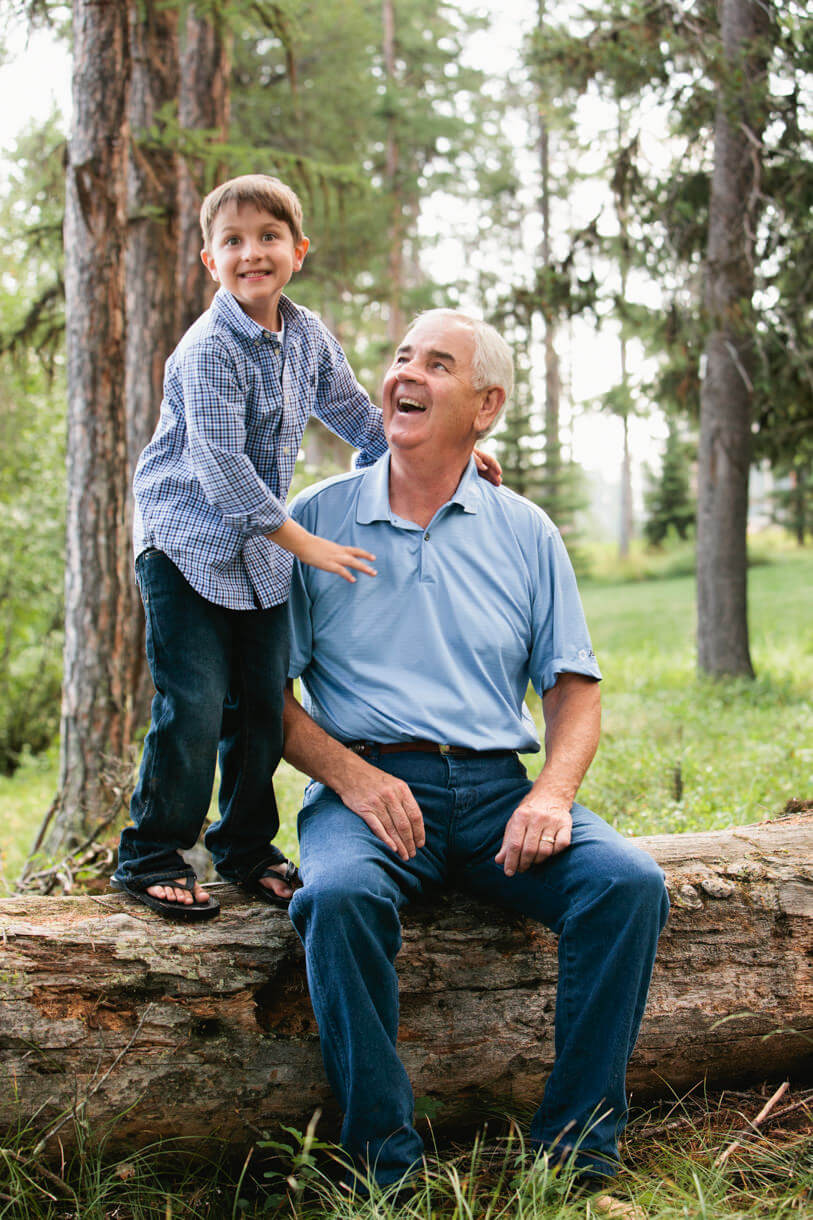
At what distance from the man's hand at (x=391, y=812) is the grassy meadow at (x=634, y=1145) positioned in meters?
0.69

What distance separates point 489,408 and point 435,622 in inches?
28.6

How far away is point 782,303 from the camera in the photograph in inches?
411

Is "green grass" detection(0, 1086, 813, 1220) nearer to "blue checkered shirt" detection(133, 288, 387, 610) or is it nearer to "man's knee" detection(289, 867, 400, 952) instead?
"man's knee" detection(289, 867, 400, 952)

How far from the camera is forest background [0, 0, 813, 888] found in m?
5.75

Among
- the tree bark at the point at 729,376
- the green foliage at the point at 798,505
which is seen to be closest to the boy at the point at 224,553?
the tree bark at the point at 729,376

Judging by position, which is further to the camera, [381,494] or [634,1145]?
[381,494]

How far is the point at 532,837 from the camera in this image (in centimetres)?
256

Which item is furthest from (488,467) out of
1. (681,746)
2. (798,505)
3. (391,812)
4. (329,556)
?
(798,505)

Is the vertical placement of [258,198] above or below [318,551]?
above

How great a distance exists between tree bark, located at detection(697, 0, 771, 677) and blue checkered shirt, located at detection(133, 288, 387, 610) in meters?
7.39

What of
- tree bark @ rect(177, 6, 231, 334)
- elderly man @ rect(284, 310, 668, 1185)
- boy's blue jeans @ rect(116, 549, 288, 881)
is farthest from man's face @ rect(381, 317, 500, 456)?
tree bark @ rect(177, 6, 231, 334)

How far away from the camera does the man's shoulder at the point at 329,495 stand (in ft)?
10.2

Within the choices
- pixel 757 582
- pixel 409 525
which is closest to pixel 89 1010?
→ pixel 409 525

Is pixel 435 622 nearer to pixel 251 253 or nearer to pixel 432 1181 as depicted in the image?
pixel 251 253
